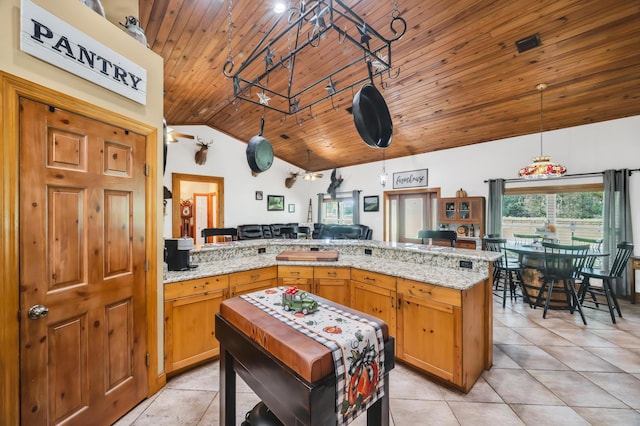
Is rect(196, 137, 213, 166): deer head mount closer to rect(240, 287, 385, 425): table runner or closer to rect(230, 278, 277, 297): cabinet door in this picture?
rect(230, 278, 277, 297): cabinet door

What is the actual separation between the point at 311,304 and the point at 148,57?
2150 mm

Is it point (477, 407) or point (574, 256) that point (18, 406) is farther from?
point (574, 256)

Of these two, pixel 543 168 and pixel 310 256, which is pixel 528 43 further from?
pixel 310 256

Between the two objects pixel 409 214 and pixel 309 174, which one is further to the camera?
pixel 409 214

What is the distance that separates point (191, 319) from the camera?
2.32 metres

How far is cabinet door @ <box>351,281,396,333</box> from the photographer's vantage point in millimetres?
2436

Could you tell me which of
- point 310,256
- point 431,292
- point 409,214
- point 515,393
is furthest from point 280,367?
point 409,214

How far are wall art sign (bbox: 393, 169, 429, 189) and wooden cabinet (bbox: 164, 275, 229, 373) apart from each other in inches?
206

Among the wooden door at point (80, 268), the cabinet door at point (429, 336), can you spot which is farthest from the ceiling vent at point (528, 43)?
the wooden door at point (80, 268)

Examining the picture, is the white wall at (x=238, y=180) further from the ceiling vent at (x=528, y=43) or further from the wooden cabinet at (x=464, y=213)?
the ceiling vent at (x=528, y=43)

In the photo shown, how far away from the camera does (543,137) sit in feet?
15.6

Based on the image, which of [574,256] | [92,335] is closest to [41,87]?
[92,335]

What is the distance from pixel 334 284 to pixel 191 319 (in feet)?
4.52

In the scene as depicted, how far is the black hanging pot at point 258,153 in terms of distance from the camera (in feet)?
8.11
